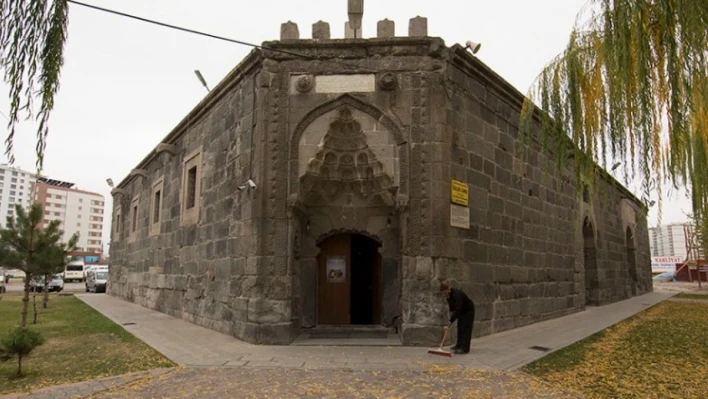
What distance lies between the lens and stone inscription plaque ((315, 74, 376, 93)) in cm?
861

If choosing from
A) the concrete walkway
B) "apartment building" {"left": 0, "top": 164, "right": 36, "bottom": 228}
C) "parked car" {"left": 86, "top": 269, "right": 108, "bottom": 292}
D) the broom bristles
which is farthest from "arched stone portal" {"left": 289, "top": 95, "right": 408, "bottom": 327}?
"apartment building" {"left": 0, "top": 164, "right": 36, "bottom": 228}

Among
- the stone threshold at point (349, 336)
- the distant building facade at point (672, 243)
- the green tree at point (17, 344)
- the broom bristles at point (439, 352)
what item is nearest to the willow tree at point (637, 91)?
the broom bristles at point (439, 352)

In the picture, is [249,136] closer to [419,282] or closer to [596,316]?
[419,282]

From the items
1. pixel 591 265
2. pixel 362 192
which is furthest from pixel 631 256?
pixel 362 192

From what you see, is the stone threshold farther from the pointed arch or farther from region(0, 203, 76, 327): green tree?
region(0, 203, 76, 327): green tree

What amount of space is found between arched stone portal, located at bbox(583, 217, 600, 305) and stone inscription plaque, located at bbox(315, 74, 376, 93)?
1071 centimetres

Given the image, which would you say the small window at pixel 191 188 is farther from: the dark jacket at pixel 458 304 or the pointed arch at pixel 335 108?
the dark jacket at pixel 458 304

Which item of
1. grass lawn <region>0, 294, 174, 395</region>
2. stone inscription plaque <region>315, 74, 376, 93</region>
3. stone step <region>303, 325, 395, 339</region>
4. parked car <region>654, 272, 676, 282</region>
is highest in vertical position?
stone inscription plaque <region>315, 74, 376, 93</region>

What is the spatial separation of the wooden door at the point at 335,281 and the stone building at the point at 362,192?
2 cm

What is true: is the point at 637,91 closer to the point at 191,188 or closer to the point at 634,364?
the point at 634,364

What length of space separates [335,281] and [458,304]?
290 cm

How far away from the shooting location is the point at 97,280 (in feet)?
92.2

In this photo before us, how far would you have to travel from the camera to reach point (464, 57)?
9.19 metres

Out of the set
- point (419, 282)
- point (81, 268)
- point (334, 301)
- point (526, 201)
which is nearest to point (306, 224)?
point (334, 301)
